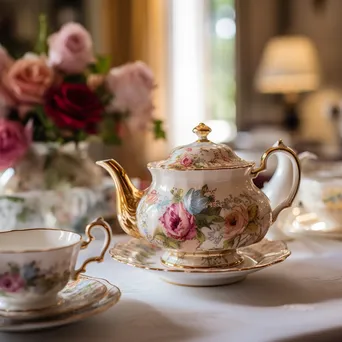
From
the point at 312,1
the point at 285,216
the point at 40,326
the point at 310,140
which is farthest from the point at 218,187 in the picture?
the point at 312,1

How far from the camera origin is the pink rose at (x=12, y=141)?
1.17 meters

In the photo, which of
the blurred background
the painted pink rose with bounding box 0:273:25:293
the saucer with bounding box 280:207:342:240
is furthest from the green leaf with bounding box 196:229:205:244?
the blurred background

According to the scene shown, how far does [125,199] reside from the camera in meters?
0.93

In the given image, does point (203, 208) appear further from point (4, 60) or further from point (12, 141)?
point (4, 60)

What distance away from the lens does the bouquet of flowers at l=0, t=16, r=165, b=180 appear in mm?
1197

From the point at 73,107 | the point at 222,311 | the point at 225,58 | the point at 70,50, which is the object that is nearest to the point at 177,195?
the point at 222,311

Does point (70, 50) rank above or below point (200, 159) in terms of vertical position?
above

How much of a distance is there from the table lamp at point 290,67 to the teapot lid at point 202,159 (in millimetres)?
3500

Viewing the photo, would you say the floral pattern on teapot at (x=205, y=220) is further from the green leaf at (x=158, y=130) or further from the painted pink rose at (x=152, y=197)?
the green leaf at (x=158, y=130)

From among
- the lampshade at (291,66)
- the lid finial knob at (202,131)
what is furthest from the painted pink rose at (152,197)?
the lampshade at (291,66)

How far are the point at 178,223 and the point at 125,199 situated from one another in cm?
13

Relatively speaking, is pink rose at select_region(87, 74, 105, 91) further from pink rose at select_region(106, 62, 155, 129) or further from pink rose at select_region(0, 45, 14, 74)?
pink rose at select_region(0, 45, 14, 74)

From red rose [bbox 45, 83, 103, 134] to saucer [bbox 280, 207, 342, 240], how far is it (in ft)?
1.35

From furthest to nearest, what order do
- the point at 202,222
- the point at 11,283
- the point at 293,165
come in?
1. the point at 293,165
2. the point at 202,222
3. the point at 11,283
